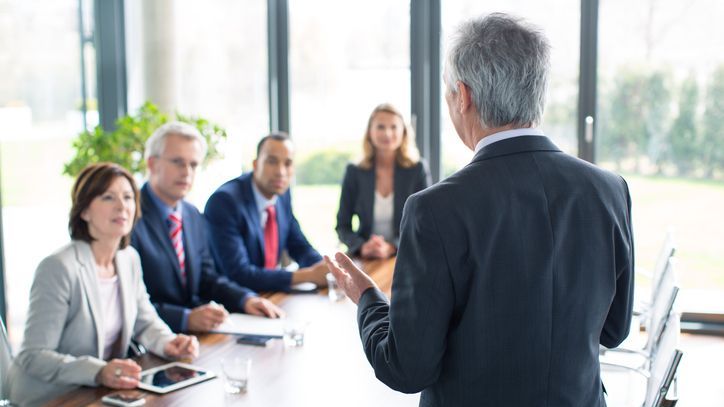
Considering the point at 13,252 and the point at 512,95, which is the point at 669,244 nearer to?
the point at 512,95

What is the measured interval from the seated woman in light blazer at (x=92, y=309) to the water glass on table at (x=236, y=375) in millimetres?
263

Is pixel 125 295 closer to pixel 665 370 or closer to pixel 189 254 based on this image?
pixel 189 254

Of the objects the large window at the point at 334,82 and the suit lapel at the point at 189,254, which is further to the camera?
the large window at the point at 334,82

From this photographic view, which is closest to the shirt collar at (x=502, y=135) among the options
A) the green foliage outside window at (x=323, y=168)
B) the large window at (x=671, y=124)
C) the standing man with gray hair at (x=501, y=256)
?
the standing man with gray hair at (x=501, y=256)

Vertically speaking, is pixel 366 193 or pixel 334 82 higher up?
pixel 334 82

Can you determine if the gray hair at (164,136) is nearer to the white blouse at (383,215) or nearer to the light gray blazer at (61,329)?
the light gray blazer at (61,329)

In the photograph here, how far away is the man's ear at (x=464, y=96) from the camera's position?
1.49 metres

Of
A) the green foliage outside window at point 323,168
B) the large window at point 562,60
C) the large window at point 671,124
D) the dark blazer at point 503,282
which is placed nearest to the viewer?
the dark blazer at point 503,282

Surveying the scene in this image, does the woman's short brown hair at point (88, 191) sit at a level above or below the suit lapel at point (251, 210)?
above

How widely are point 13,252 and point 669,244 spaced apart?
3497mm

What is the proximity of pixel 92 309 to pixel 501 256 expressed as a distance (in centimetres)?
171

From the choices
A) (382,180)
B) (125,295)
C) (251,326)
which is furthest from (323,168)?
(125,295)

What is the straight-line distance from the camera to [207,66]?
242 inches

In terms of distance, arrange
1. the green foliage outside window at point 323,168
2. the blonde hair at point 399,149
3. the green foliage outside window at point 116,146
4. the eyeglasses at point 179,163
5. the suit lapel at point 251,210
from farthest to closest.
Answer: the green foliage outside window at point 323,168
the blonde hair at point 399,149
the green foliage outside window at point 116,146
the suit lapel at point 251,210
the eyeglasses at point 179,163
